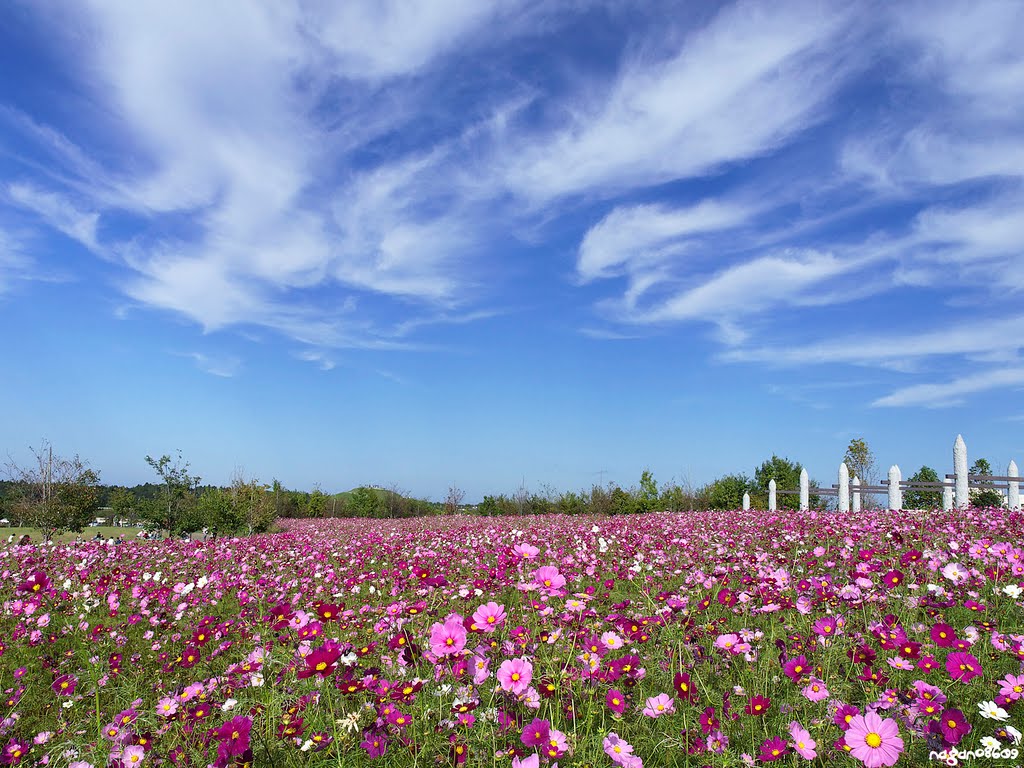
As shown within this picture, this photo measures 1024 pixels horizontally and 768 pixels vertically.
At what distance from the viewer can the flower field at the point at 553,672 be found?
7.47ft

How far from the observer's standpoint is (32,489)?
21.8m

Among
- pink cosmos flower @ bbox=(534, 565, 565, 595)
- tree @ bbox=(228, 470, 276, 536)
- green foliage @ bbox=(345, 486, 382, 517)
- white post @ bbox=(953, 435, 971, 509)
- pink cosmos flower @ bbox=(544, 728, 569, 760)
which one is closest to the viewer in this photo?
pink cosmos flower @ bbox=(544, 728, 569, 760)

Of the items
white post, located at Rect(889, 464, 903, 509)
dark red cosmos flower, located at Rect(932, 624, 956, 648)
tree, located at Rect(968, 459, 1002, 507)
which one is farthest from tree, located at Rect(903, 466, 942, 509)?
dark red cosmos flower, located at Rect(932, 624, 956, 648)

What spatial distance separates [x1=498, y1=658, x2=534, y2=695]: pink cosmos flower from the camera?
2.12 meters

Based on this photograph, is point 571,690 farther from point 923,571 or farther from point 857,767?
point 923,571

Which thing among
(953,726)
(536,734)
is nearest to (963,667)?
(953,726)

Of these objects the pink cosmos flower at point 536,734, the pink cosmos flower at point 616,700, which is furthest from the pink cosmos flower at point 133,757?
the pink cosmos flower at point 616,700

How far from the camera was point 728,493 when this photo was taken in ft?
84.0

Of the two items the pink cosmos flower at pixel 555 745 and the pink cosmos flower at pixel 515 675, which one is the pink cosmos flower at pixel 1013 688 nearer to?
the pink cosmos flower at pixel 555 745

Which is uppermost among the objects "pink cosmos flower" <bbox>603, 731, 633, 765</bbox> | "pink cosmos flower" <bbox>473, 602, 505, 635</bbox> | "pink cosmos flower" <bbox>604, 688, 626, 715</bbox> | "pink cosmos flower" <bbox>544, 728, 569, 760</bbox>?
"pink cosmos flower" <bbox>473, 602, 505, 635</bbox>

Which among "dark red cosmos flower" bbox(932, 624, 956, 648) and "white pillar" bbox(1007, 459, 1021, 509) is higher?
"white pillar" bbox(1007, 459, 1021, 509)

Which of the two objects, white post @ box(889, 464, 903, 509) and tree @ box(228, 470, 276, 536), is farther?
tree @ box(228, 470, 276, 536)

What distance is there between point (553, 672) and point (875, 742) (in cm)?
111

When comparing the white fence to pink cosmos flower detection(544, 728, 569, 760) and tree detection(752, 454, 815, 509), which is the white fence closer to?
tree detection(752, 454, 815, 509)
